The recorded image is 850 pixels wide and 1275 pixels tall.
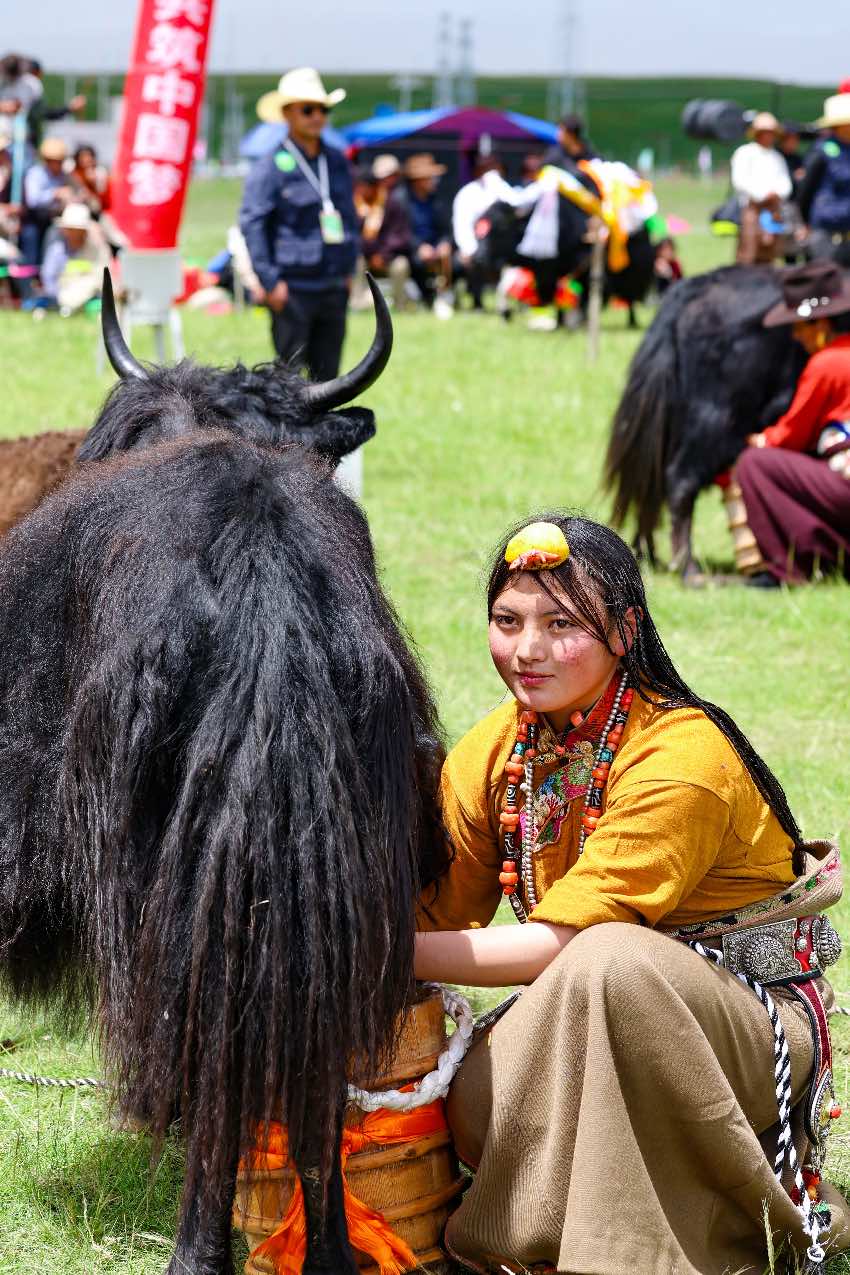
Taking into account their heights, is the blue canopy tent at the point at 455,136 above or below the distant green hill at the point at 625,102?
below

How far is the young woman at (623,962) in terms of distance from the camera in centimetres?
193

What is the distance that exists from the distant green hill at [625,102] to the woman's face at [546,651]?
2425cm

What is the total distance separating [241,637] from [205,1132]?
1.82 feet

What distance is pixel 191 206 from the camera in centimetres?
2838

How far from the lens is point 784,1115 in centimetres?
208

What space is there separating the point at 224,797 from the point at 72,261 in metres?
13.7

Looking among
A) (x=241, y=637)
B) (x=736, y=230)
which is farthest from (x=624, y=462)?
(x=736, y=230)

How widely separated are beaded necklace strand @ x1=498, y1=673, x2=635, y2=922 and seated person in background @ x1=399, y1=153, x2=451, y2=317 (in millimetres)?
14546

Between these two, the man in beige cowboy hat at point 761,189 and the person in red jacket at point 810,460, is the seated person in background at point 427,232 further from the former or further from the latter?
the person in red jacket at point 810,460

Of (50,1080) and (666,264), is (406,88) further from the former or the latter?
(50,1080)

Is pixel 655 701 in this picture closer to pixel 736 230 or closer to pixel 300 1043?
pixel 300 1043

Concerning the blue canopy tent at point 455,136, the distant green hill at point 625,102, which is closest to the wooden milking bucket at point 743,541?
the blue canopy tent at point 455,136

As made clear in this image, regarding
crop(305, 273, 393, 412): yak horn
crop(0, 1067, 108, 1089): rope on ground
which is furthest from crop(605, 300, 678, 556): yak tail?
crop(0, 1067, 108, 1089): rope on ground

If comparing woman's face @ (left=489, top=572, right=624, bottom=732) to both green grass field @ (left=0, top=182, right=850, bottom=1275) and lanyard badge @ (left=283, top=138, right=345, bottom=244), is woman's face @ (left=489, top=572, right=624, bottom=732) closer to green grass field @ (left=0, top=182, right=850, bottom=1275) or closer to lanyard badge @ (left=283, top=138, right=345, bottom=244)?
green grass field @ (left=0, top=182, right=850, bottom=1275)
